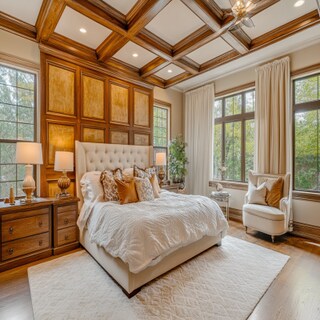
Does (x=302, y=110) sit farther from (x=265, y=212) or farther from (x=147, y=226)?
(x=147, y=226)

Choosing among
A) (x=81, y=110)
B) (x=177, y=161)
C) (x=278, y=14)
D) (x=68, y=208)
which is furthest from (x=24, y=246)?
(x=278, y=14)

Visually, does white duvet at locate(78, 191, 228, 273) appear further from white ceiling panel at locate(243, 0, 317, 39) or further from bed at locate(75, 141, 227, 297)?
white ceiling panel at locate(243, 0, 317, 39)

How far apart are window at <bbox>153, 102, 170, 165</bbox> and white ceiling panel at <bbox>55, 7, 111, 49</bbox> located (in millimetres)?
2244

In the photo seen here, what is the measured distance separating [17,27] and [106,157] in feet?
8.02

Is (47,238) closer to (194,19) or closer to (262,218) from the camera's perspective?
(262,218)

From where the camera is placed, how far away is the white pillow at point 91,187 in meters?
3.04

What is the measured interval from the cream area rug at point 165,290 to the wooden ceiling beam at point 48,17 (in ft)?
11.1

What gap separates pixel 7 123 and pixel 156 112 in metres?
3.33

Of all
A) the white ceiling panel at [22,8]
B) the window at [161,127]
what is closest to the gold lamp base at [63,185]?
the white ceiling panel at [22,8]

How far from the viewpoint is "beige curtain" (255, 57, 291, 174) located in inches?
146

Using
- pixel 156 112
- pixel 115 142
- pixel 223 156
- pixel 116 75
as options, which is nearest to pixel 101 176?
→ pixel 115 142

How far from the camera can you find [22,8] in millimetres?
2682

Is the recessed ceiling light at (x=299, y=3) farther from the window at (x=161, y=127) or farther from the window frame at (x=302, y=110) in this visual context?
the window at (x=161, y=127)

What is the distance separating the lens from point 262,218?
3389mm
